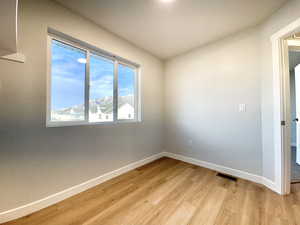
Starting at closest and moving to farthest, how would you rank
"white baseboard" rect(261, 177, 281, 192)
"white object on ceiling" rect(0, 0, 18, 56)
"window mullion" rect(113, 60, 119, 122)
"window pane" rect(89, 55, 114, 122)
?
"white object on ceiling" rect(0, 0, 18, 56), "white baseboard" rect(261, 177, 281, 192), "window pane" rect(89, 55, 114, 122), "window mullion" rect(113, 60, 119, 122)

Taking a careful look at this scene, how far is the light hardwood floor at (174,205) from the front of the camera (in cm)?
134

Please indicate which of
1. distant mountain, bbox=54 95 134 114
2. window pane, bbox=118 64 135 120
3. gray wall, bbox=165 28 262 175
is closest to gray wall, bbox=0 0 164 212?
distant mountain, bbox=54 95 134 114

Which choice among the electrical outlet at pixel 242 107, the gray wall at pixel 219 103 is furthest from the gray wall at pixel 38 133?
the electrical outlet at pixel 242 107

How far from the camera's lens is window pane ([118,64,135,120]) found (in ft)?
8.17

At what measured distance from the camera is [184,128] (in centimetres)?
299

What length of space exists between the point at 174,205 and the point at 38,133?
177cm

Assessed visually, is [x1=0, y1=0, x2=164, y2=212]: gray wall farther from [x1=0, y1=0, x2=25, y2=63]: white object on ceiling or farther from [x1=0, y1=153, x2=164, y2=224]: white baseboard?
[x1=0, y1=0, x2=25, y2=63]: white object on ceiling

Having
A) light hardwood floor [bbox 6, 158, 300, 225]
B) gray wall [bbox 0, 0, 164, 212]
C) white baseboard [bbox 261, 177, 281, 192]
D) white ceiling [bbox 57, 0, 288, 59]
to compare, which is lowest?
light hardwood floor [bbox 6, 158, 300, 225]

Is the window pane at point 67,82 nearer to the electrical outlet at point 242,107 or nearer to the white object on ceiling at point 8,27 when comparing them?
the white object on ceiling at point 8,27

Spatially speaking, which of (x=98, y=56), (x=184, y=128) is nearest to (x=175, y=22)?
(x=98, y=56)

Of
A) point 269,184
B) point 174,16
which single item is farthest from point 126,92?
point 269,184

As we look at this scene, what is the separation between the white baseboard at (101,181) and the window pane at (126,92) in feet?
3.18

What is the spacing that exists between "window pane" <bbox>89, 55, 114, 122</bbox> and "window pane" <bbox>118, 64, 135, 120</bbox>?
7.8 inches

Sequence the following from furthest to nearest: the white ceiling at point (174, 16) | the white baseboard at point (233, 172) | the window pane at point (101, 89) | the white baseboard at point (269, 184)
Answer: the window pane at point (101, 89) < the white baseboard at point (233, 172) < the white baseboard at point (269, 184) < the white ceiling at point (174, 16)
